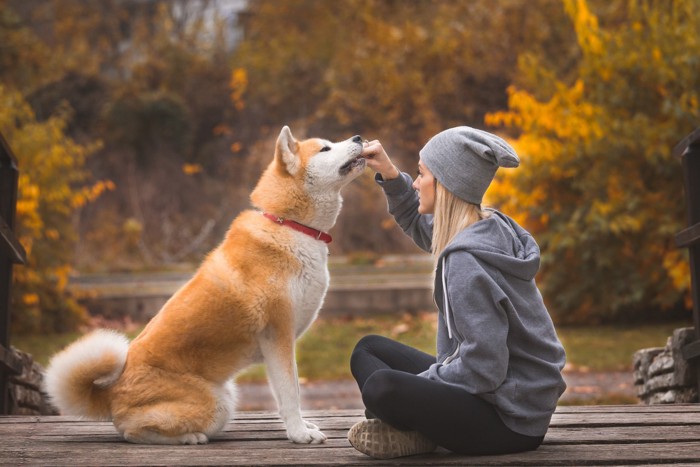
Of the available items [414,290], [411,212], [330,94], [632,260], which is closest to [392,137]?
[330,94]

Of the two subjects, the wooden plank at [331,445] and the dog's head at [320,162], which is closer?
the wooden plank at [331,445]

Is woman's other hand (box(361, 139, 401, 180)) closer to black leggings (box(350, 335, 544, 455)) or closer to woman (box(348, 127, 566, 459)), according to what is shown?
woman (box(348, 127, 566, 459))

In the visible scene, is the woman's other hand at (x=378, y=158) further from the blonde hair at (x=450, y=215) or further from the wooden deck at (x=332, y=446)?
the wooden deck at (x=332, y=446)

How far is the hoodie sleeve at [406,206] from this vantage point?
2963 millimetres

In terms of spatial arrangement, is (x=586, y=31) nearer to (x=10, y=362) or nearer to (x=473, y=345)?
(x=10, y=362)

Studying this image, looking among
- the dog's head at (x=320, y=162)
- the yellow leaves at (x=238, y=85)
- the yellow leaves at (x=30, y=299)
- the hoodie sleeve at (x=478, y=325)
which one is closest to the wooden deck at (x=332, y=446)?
the hoodie sleeve at (x=478, y=325)

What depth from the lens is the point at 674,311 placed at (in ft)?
27.6

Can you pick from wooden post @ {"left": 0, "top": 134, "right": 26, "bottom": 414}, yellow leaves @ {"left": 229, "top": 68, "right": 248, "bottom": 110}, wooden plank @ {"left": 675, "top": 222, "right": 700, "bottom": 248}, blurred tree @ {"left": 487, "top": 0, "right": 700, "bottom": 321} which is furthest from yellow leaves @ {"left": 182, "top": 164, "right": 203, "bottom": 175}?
wooden plank @ {"left": 675, "top": 222, "right": 700, "bottom": 248}

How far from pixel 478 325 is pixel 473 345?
6 centimetres

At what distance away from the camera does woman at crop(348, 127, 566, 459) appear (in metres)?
2.24

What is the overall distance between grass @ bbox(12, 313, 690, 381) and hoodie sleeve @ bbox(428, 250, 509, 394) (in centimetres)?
455

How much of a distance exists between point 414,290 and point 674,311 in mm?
2728

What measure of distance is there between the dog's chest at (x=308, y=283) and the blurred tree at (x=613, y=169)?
18.6 ft

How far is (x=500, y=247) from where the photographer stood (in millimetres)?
2354
